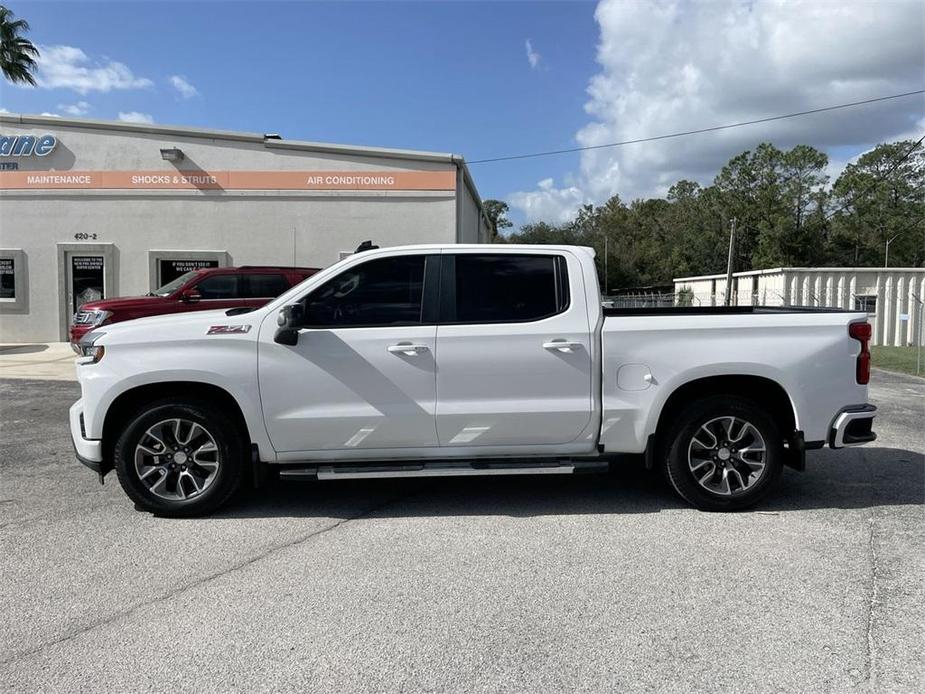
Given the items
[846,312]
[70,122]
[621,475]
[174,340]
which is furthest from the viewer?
[70,122]

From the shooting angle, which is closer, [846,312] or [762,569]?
[762,569]

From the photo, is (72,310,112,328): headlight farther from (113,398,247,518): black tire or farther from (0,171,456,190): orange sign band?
(0,171,456,190): orange sign band

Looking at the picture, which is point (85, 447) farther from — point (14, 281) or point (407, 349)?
point (14, 281)

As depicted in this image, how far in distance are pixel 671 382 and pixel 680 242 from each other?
7832 cm

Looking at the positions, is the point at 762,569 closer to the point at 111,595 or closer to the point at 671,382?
the point at 671,382

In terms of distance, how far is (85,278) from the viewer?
1797 cm

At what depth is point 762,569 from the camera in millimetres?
4105

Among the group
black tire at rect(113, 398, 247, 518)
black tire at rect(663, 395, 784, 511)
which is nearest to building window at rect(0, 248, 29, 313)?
black tire at rect(113, 398, 247, 518)

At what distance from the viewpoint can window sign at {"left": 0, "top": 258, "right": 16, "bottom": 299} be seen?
1789 cm

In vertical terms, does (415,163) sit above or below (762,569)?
above

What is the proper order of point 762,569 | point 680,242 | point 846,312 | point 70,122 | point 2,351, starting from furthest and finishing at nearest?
point 680,242 → point 70,122 → point 2,351 → point 846,312 → point 762,569

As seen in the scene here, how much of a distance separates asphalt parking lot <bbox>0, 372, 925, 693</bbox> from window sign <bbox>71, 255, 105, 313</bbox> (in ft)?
44.6

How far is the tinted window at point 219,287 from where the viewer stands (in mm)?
11562

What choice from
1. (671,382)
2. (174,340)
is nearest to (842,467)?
(671,382)
